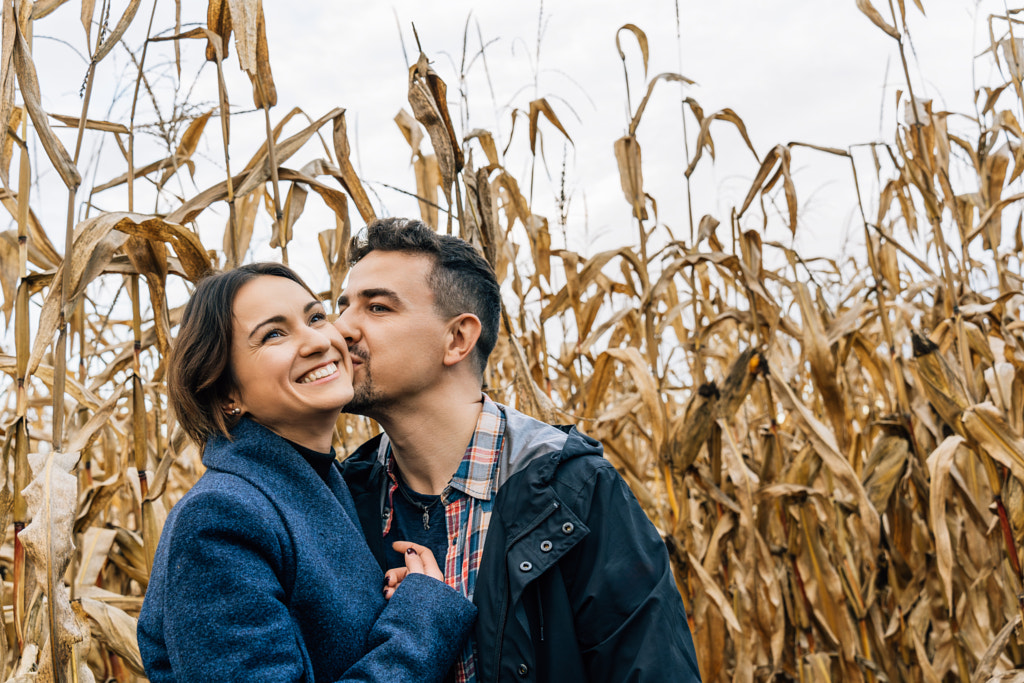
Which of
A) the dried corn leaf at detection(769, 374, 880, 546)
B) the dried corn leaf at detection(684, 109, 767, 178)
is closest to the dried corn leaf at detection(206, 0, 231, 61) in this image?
the dried corn leaf at detection(684, 109, 767, 178)

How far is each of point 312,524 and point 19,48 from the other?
108cm

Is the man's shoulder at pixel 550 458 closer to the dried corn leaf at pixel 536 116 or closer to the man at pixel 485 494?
the man at pixel 485 494

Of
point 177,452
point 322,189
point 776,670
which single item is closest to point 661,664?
point 177,452

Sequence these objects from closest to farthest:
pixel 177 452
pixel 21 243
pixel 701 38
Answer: pixel 21 243
pixel 177 452
pixel 701 38

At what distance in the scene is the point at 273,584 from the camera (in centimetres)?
135

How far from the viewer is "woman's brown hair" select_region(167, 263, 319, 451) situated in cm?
158

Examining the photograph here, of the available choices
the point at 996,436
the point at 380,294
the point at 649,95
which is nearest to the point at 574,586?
the point at 380,294

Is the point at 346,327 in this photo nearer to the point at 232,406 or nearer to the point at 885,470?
the point at 232,406

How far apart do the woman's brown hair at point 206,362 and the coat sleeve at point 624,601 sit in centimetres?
76

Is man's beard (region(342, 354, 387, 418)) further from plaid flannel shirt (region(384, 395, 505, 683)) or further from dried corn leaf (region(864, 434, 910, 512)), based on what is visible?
dried corn leaf (region(864, 434, 910, 512))

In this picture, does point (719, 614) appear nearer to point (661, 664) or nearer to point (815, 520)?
point (815, 520)

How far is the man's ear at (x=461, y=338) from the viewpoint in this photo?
1.98 meters

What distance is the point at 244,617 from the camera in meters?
1.28

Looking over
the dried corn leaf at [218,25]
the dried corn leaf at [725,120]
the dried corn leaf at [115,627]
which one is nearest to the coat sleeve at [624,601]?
the dried corn leaf at [115,627]
